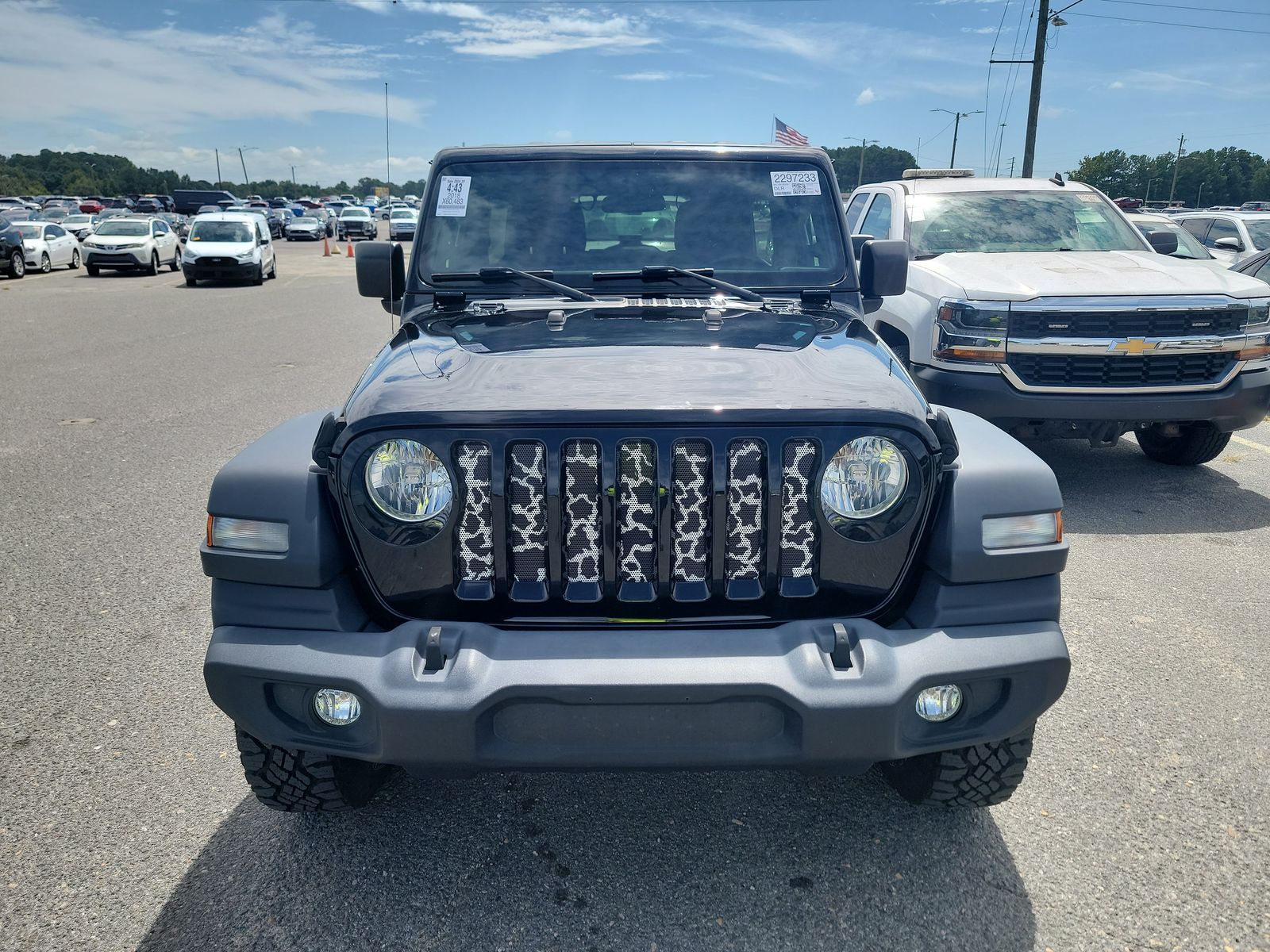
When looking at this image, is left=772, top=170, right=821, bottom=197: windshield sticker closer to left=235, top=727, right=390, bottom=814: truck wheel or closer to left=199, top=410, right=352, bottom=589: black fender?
left=199, top=410, right=352, bottom=589: black fender

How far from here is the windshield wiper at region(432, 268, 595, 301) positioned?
349cm

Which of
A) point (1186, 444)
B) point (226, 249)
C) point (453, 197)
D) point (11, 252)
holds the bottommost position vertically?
point (1186, 444)

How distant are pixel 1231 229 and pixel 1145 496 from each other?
8564 millimetres

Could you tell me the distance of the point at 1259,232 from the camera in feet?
41.3

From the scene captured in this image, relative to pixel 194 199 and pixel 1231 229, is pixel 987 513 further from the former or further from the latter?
pixel 194 199

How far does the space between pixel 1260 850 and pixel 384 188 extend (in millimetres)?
142118

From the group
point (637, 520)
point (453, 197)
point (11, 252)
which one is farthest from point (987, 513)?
point (11, 252)

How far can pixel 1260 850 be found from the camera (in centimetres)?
275

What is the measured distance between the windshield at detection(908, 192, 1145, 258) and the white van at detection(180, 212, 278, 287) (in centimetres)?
1877

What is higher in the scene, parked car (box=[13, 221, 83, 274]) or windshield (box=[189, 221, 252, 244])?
windshield (box=[189, 221, 252, 244])

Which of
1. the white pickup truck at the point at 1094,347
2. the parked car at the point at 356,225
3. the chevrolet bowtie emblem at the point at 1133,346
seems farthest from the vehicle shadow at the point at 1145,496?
the parked car at the point at 356,225

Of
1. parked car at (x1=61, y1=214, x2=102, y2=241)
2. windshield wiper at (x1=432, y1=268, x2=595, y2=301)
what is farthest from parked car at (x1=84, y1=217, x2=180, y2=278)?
windshield wiper at (x1=432, y1=268, x2=595, y2=301)

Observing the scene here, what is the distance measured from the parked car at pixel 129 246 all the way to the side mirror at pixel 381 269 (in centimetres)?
2475

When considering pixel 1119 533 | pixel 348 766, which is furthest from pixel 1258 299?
A: pixel 348 766
